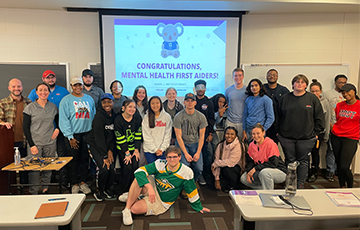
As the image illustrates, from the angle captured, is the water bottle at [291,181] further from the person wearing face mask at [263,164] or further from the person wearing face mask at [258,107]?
the person wearing face mask at [258,107]

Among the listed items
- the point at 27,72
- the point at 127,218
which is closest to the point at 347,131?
the point at 127,218

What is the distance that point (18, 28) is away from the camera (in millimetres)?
3479

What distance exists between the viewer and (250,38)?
3.71m

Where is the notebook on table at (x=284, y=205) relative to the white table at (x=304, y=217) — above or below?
above

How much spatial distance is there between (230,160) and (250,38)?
220 centimetres

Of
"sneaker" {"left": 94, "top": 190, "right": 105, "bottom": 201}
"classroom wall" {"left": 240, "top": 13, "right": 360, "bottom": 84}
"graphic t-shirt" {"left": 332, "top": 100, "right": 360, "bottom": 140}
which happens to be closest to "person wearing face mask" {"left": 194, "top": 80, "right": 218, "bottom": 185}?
"classroom wall" {"left": 240, "top": 13, "right": 360, "bottom": 84}

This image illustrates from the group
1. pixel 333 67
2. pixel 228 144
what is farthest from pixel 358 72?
pixel 228 144

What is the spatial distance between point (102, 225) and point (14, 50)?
3.22 m

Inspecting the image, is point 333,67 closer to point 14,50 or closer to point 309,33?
point 309,33

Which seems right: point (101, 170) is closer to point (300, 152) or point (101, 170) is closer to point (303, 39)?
point (300, 152)

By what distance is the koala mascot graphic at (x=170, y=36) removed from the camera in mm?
3559

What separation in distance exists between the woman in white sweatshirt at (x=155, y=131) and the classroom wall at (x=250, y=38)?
163 centimetres

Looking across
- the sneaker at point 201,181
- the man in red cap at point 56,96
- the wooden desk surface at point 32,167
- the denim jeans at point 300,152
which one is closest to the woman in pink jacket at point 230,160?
the sneaker at point 201,181

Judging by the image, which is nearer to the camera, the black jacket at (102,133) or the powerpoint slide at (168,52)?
the black jacket at (102,133)
